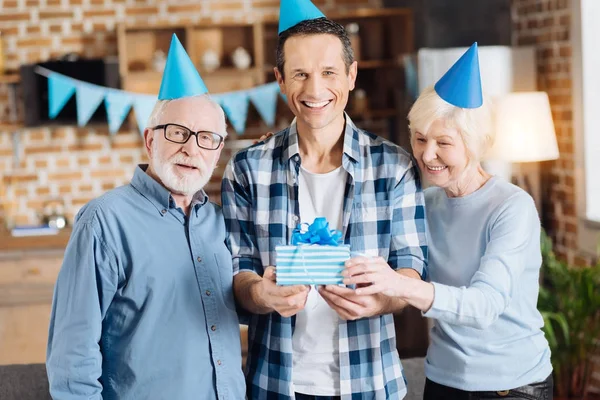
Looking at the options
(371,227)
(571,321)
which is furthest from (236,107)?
(371,227)

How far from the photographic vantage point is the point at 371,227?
6.40 ft

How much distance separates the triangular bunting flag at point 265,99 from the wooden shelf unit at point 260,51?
170 millimetres

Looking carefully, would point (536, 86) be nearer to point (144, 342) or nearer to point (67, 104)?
point (67, 104)

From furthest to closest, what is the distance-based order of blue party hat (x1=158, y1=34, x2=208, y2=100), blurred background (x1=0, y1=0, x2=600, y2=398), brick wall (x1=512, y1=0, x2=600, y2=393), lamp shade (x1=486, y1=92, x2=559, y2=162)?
brick wall (x1=512, y1=0, x2=600, y2=393)
blurred background (x1=0, y1=0, x2=600, y2=398)
lamp shade (x1=486, y1=92, x2=559, y2=162)
blue party hat (x1=158, y1=34, x2=208, y2=100)

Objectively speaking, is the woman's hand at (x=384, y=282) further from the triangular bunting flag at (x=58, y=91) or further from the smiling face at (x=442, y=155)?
the triangular bunting flag at (x=58, y=91)

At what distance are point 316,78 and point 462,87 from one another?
332 mm

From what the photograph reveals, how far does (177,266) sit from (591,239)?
2650 mm

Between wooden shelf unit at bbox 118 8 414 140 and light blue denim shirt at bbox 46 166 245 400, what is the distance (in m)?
3.27

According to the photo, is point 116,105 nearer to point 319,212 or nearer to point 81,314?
point 319,212

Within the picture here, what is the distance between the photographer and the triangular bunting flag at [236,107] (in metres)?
4.96

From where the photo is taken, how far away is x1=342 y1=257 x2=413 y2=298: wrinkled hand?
5.57ft

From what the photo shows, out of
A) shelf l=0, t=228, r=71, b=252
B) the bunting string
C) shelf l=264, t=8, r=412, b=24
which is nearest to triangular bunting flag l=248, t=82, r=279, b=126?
the bunting string

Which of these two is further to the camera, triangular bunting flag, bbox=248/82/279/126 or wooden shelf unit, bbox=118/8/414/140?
wooden shelf unit, bbox=118/8/414/140

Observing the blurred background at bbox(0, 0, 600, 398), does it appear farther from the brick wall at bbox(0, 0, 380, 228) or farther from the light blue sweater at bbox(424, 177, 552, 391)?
the light blue sweater at bbox(424, 177, 552, 391)
